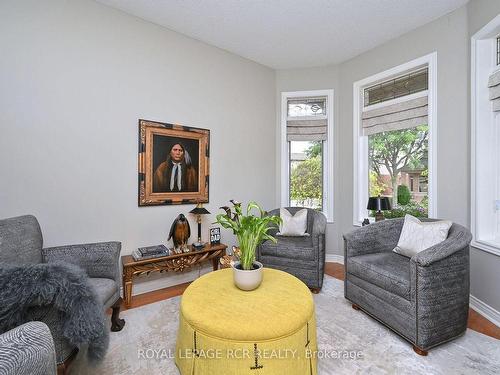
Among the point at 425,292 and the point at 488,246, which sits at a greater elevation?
the point at 488,246

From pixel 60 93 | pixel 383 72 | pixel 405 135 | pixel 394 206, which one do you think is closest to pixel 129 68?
pixel 60 93

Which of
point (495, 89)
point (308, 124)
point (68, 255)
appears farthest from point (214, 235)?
point (495, 89)

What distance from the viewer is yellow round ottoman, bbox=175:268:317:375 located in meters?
1.25

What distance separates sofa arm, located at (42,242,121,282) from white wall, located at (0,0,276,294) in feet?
1.62

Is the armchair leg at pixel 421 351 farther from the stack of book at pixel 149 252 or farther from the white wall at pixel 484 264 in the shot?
the stack of book at pixel 149 252

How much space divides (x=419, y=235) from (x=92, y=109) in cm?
334

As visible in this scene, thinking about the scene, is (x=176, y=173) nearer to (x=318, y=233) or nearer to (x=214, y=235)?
(x=214, y=235)

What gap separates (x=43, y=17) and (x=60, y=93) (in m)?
0.67

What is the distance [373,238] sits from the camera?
97.0 inches

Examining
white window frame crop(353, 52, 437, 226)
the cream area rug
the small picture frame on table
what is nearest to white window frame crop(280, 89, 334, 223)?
white window frame crop(353, 52, 437, 226)

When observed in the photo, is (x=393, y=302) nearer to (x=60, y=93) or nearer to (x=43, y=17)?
(x=60, y=93)

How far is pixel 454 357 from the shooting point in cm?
170

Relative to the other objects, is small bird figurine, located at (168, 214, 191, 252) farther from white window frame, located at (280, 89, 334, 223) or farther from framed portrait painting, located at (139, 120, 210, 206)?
white window frame, located at (280, 89, 334, 223)

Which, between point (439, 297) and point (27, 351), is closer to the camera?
point (27, 351)
